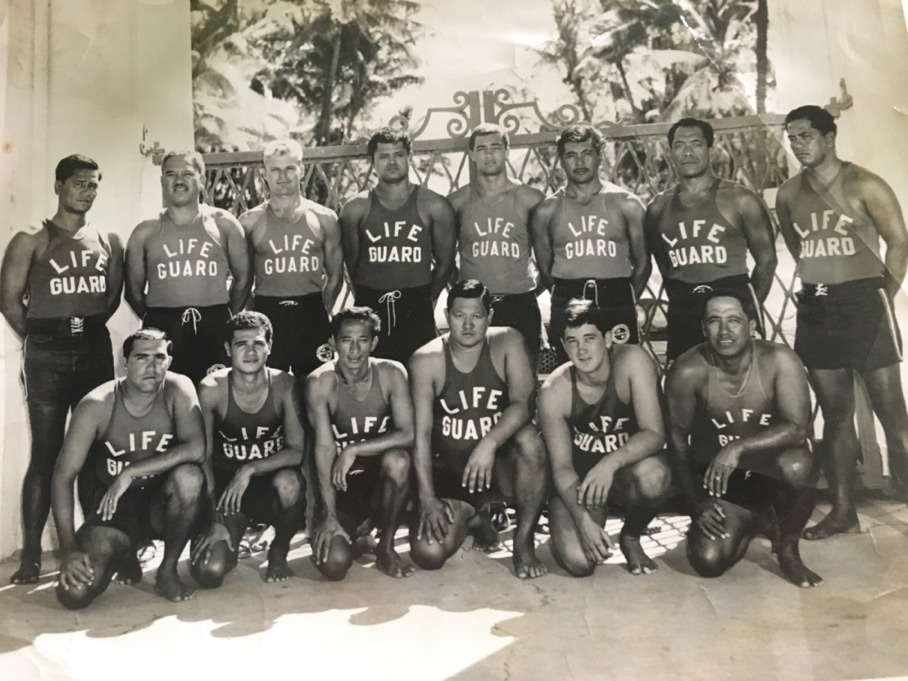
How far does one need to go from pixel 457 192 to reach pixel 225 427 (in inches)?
18.6

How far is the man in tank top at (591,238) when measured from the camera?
99 cm

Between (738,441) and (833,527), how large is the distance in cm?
17

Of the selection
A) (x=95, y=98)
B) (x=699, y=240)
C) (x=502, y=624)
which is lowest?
(x=502, y=624)

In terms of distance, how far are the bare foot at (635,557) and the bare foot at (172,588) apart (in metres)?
0.58

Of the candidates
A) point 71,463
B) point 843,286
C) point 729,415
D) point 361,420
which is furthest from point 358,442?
point 843,286

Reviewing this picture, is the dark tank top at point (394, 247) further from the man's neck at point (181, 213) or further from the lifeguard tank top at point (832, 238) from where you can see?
the lifeguard tank top at point (832, 238)

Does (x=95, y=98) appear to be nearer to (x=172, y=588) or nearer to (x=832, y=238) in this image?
(x=172, y=588)

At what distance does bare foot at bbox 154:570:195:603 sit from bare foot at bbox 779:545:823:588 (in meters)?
0.78

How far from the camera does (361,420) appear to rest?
0.97 metres

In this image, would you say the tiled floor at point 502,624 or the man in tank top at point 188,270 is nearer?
the tiled floor at point 502,624

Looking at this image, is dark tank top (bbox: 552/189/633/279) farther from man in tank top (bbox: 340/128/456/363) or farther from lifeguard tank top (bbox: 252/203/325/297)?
lifeguard tank top (bbox: 252/203/325/297)

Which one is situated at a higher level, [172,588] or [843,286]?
[843,286]

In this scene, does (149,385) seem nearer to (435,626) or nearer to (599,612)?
(435,626)

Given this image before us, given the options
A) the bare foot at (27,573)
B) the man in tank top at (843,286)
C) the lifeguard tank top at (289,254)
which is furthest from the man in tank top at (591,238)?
the bare foot at (27,573)
